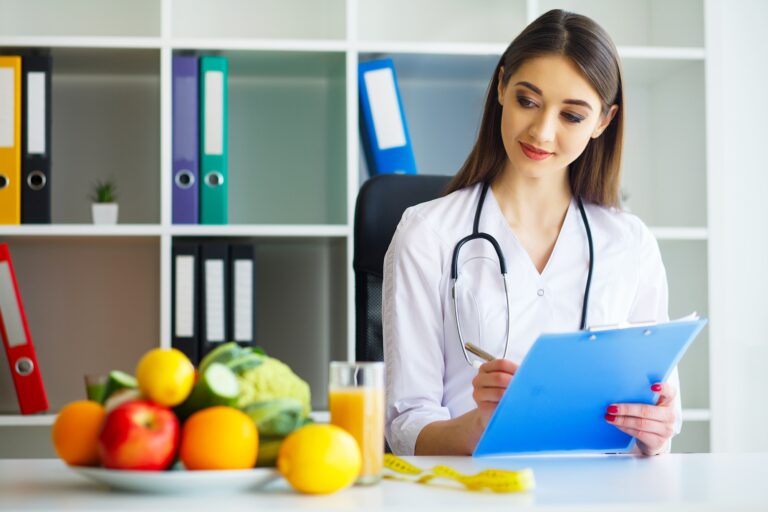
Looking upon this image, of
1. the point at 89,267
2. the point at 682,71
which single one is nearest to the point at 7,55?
the point at 89,267

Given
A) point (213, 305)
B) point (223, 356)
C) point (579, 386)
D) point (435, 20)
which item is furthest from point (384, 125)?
point (223, 356)

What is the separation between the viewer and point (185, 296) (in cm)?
224

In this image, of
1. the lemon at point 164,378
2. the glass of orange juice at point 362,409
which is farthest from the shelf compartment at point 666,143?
the lemon at point 164,378

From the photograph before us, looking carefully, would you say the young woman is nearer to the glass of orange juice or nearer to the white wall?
the glass of orange juice

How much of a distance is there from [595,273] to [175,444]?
972 millimetres

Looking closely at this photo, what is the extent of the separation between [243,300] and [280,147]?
0.51 meters

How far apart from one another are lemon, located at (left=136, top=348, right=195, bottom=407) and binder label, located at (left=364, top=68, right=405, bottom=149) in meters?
1.56

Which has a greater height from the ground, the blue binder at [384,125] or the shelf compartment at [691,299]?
the blue binder at [384,125]

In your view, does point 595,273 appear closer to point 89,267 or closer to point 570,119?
point 570,119

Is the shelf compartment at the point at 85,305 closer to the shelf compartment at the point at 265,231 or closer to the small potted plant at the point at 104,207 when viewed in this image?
the small potted plant at the point at 104,207

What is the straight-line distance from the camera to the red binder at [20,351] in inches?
87.2

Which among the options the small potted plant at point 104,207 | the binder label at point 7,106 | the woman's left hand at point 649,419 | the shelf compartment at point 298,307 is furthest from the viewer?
the shelf compartment at point 298,307

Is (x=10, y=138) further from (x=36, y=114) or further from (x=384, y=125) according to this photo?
(x=384, y=125)

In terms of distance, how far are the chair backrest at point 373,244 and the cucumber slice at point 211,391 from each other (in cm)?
91
